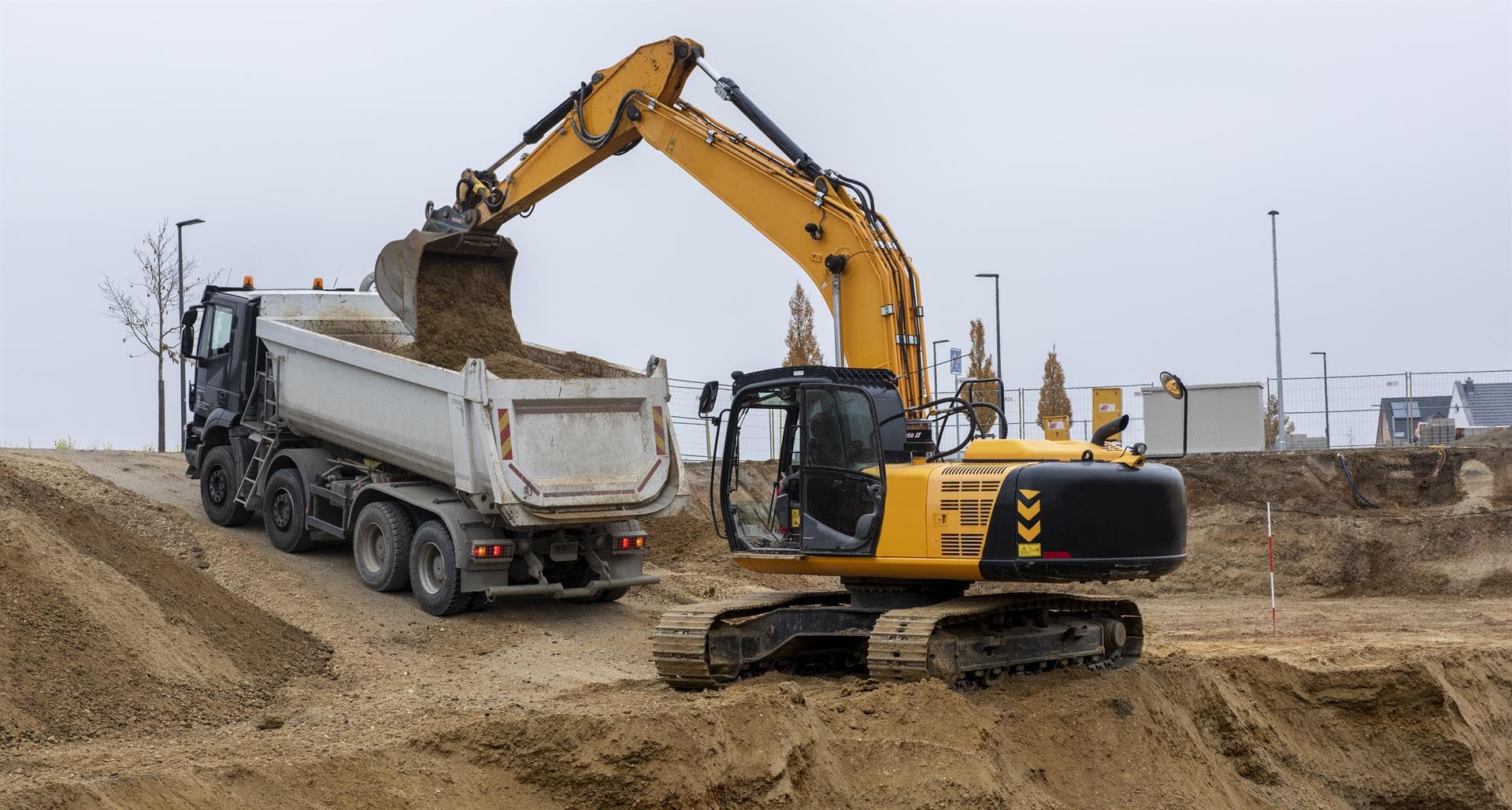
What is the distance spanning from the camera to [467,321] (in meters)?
15.4

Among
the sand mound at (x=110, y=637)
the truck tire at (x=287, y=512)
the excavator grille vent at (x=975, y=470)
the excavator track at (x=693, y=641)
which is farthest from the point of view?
the truck tire at (x=287, y=512)

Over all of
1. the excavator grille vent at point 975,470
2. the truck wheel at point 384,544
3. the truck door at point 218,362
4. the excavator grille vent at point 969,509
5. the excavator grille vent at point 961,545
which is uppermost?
the truck door at point 218,362

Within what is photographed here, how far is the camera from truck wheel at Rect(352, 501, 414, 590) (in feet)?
48.0

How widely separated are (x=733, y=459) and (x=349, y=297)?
24.3 feet

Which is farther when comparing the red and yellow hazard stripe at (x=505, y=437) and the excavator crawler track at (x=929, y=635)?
the red and yellow hazard stripe at (x=505, y=437)

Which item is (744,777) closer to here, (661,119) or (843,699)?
(843,699)

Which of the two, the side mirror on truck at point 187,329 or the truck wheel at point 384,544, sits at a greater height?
the side mirror on truck at point 187,329

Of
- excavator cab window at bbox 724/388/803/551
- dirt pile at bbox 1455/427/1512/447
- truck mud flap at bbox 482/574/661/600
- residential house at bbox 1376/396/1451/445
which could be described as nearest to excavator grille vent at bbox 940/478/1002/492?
excavator cab window at bbox 724/388/803/551

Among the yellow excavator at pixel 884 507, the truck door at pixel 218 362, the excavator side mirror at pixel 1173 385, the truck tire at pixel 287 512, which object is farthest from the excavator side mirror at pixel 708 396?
the truck door at pixel 218 362

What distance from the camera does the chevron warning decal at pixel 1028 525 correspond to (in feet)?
32.4

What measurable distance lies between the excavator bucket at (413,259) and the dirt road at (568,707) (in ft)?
9.55

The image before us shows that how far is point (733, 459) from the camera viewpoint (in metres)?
11.3

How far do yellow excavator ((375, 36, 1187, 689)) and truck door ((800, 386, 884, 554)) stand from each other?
13 mm

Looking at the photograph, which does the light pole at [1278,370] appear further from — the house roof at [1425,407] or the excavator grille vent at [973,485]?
the excavator grille vent at [973,485]
